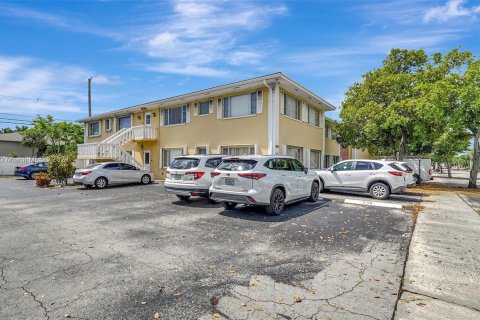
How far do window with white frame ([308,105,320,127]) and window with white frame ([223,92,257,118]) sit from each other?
5.28m

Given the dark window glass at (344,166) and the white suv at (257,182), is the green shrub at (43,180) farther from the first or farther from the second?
the dark window glass at (344,166)

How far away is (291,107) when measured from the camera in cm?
1697

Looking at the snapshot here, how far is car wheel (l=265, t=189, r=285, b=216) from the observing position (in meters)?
7.83

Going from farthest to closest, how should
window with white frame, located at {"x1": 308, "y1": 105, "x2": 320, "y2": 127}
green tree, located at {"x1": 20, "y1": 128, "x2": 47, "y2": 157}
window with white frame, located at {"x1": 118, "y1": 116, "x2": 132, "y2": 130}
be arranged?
green tree, located at {"x1": 20, "y1": 128, "x2": 47, "y2": 157} → window with white frame, located at {"x1": 118, "y1": 116, "x2": 132, "y2": 130} → window with white frame, located at {"x1": 308, "y1": 105, "x2": 320, "y2": 127}

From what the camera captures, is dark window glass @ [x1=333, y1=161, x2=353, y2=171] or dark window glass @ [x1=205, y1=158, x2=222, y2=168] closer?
dark window glass @ [x1=205, y1=158, x2=222, y2=168]

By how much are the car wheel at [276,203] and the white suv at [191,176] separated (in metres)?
2.73

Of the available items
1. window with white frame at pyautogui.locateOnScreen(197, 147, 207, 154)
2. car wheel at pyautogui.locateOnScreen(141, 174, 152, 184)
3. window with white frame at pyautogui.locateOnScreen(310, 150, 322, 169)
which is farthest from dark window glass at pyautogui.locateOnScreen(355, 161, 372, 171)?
car wheel at pyautogui.locateOnScreen(141, 174, 152, 184)

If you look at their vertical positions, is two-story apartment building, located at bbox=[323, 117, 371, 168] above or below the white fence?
above

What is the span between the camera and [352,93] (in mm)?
22844

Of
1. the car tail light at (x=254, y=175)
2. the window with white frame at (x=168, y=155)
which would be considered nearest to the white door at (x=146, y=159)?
the window with white frame at (x=168, y=155)

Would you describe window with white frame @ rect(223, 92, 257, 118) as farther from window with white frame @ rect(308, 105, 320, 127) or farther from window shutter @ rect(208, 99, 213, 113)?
window with white frame @ rect(308, 105, 320, 127)

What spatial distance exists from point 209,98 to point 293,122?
5.65 metres

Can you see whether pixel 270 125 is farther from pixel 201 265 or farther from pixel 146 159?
pixel 146 159

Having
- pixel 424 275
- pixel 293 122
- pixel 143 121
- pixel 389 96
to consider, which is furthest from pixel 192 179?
pixel 389 96
